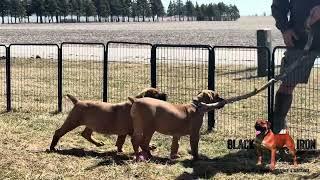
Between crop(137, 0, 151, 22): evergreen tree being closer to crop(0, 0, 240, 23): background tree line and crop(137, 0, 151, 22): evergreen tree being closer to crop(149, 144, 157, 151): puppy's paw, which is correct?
crop(0, 0, 240, 23): background tree line

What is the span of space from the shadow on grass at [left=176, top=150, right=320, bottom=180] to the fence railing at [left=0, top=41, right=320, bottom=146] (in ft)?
4.15

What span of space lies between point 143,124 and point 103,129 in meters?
0.79

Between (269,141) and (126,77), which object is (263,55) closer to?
(126,77)

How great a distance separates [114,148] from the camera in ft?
26.8

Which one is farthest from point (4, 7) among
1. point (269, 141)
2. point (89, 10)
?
point (269, 141)

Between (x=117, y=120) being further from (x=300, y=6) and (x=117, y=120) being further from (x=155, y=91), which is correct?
(x=300, y=6)

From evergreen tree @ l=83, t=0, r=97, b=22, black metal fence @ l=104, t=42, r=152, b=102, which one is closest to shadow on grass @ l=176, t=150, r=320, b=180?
black metal fence @ l=104, t=42, r=152, b=102

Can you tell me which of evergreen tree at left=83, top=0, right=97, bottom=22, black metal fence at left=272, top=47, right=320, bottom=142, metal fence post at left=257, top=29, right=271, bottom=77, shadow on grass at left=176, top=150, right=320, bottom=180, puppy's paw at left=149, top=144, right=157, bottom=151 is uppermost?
evergreen tree at left=83, top=0, right=97, bottom=22

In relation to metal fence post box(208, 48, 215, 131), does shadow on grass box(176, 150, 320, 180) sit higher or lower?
lower

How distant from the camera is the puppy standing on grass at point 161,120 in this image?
7.09 m

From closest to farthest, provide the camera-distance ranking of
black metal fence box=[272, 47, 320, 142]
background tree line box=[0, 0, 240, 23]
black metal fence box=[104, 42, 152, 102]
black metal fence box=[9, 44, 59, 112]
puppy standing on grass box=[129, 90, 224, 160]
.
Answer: puppy standing on grass box=[129, 90, 224, 160] < black metal fence box=[272, 47, 320, 142] < black metal fence box=[9, 44, 59, 112] < black metal fence box=[104, 42, 152, 102] < background tree line box=[0, 0, 240, 23]

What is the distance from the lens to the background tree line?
139125 mm

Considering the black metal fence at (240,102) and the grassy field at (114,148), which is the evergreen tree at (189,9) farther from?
the grassy field at (114,148)

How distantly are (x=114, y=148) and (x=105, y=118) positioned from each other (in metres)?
0.67
